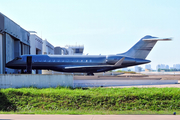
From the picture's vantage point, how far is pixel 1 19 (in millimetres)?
28469

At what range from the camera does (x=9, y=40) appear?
108 ft

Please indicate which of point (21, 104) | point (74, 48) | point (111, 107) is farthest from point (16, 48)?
point (74, 48)

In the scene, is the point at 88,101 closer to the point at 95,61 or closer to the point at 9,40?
the point at 95,61

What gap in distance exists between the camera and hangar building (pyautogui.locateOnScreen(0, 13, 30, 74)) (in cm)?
2965

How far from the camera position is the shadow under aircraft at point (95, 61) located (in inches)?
1362

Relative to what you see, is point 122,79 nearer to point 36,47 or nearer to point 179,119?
point 179,119

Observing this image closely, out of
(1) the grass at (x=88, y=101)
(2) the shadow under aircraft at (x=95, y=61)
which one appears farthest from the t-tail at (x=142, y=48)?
(1) the grass at (x=88, y=101)

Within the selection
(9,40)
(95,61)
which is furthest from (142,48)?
(9,40)

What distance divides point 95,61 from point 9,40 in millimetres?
12803

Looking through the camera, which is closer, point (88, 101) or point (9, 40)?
point (88, 101)

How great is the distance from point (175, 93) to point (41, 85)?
10.5m

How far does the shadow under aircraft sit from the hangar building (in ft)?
8.47

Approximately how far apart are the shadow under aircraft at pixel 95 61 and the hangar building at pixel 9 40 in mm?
2581

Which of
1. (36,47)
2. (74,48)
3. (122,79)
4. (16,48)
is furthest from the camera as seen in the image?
(74,48)
